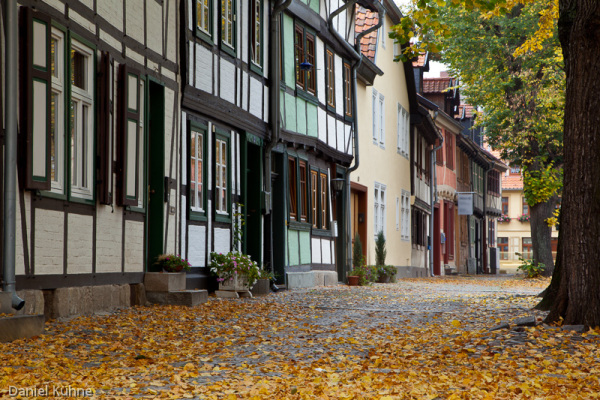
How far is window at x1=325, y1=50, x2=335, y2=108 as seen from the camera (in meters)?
22.3

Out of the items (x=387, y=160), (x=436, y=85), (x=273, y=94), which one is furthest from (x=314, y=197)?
(x=436, y=85)

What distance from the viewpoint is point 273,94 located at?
1797cm

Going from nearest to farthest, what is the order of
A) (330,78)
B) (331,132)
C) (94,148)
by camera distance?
1. (94,148)
2. (331,132)
3. (330,78)

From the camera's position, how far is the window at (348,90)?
24.1 m

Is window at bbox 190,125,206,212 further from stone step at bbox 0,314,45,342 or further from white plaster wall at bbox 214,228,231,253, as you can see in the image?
stone step at bbox 0,314,45,342

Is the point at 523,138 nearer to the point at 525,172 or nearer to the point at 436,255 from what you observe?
the point at 525,172

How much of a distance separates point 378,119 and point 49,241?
1968 cm

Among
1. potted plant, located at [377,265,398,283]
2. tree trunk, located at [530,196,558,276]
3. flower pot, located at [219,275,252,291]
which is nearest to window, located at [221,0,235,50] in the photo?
flower pot, located at [219,275,252,291]

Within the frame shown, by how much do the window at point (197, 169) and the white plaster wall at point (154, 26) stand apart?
162 centimetres

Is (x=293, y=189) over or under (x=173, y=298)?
over

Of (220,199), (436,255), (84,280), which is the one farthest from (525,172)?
(84,280)

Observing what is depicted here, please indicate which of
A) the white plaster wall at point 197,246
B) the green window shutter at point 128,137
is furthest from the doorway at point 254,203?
the green window shutter at point 128,137

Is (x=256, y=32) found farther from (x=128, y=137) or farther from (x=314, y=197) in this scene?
(x=128, y=137)

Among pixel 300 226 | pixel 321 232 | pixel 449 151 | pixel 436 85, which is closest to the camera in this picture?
pixel 300 226
